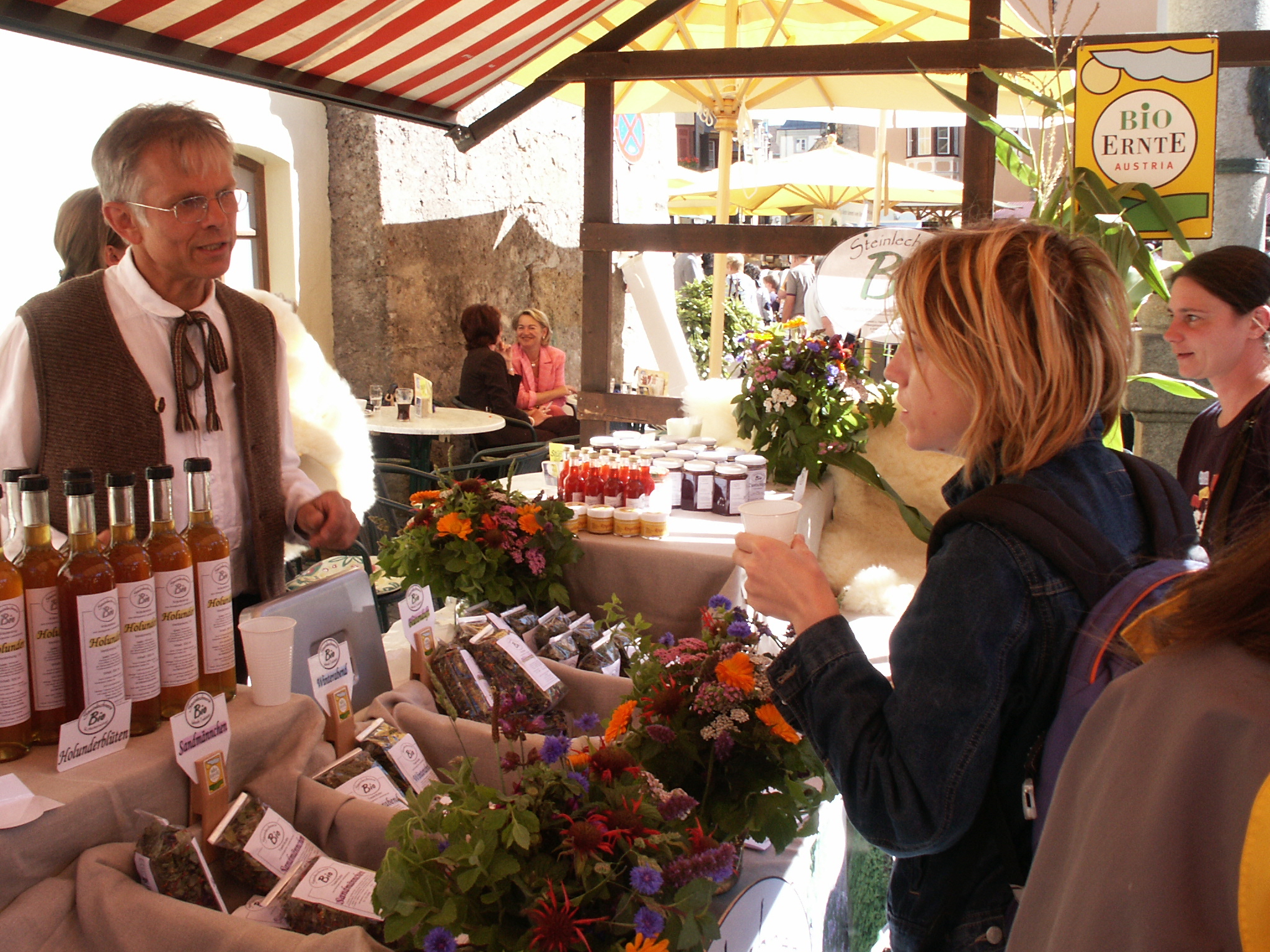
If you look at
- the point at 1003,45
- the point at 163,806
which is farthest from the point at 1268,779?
the point at 1003,45

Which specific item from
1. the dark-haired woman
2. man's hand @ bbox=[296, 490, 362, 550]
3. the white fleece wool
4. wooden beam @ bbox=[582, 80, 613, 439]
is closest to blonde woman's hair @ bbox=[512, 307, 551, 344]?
wooden beam @ bbox=[582, 80, 613, 439]

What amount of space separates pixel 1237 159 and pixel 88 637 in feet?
16.6

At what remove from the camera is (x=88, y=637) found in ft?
3.47

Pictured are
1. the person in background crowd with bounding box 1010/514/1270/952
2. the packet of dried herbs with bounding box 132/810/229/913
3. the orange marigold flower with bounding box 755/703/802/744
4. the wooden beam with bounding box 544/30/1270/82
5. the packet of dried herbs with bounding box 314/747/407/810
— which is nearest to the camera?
the person in background crowd with bounding box 1010/514/1270/952

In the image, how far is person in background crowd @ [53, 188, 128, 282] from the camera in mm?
2004

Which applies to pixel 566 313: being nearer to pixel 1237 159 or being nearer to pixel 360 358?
pixel 360 358

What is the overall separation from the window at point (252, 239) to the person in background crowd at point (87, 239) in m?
3.72

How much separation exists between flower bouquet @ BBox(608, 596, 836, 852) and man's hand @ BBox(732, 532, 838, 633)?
4.6 inches

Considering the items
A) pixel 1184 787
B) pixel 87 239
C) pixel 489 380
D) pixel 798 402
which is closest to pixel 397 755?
pixel 1184 787

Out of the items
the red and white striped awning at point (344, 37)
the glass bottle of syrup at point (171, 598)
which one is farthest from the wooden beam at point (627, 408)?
the glass bottle of syrup at point (171, 598)

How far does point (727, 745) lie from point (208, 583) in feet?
2.33

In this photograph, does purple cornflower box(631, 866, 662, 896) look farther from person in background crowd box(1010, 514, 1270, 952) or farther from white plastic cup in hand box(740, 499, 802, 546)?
white plastic cup in hand box(740, 499, 802, 546)

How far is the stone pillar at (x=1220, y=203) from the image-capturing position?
4.31 metres

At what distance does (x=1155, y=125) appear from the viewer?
9.97ft
